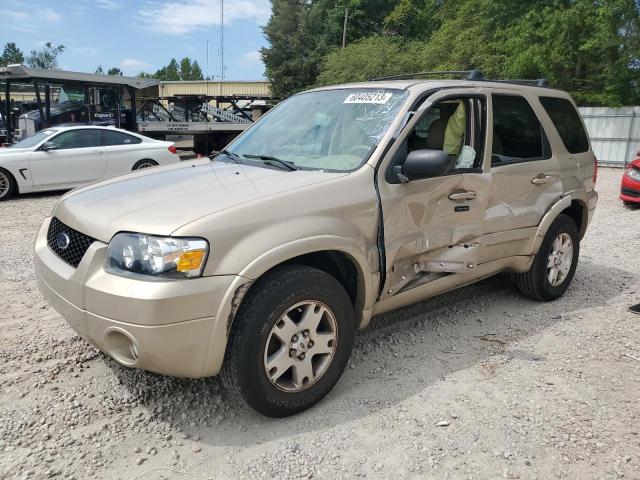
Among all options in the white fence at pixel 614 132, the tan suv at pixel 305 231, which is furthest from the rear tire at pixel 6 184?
the white fence at pixel 614 132

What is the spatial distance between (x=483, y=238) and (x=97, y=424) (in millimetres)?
2775

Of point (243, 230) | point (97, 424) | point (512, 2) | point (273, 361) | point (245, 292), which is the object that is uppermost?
point (512, 2)

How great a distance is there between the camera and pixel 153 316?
2.42 metres

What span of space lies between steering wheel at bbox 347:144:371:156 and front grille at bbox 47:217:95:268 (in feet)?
5.24

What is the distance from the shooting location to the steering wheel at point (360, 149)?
331 centimetres

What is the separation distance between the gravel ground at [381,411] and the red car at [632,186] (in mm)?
6510

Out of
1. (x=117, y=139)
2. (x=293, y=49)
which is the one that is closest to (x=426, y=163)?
(x=117, y=139)

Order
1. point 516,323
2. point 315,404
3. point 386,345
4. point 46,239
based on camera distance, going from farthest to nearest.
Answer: point 516,323 < point 386,345 < point 46,239 < point 315,404

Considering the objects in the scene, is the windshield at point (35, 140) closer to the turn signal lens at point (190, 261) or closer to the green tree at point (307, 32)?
the turn signal lens at point (190, 261)

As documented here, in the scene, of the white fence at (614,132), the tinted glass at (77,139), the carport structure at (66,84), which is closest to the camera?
the tinted glass at (77,139)

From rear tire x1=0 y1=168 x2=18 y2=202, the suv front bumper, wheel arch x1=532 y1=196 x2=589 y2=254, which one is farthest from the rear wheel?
the suv front bumper

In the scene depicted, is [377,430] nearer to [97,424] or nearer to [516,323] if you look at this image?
[97,424]

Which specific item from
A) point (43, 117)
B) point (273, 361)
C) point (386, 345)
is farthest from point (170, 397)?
point (43, 117)

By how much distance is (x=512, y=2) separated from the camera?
22594 mm
